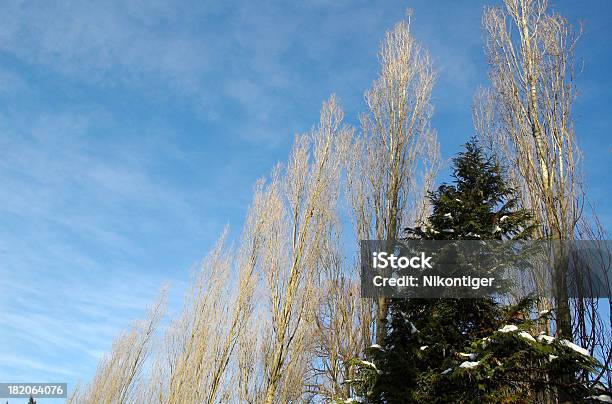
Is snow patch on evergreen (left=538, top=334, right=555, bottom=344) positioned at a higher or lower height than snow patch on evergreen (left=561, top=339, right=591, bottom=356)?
higher

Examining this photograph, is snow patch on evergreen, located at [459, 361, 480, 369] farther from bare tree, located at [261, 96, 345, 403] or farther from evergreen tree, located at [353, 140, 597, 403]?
bare tree, located at [261, 96, 345, 403]

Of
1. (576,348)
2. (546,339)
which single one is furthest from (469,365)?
(576,348)

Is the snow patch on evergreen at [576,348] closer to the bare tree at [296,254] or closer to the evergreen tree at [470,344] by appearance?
the evergreen tree at [470,344]

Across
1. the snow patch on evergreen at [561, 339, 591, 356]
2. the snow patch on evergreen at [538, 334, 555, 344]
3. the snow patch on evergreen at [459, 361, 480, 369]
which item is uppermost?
the snow patch on evergreen at [538, 334, 555, 344]

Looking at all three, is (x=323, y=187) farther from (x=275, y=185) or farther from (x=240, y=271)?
(x=240, y=271)

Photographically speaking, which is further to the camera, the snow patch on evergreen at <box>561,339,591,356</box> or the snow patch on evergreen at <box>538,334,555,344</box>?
the snow patch on evergreen at <box>538,334,555,344</box>

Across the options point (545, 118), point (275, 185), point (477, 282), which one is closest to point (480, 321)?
point (477, 282)

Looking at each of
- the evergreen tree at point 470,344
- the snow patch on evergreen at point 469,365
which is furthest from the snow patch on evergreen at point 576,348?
the snow patch on evergreen at point 469,365

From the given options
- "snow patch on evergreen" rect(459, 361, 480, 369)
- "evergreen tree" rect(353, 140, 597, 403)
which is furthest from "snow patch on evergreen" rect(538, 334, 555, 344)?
"snow patch on evergreen" rect(459, 361, 480, 369)

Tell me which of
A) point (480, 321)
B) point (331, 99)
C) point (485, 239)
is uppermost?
point (331, 99)

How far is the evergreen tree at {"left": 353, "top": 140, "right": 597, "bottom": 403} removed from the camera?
5.30m

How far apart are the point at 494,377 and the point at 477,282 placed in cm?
122

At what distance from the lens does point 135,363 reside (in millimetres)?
17969

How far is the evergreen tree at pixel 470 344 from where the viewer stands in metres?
5.30
